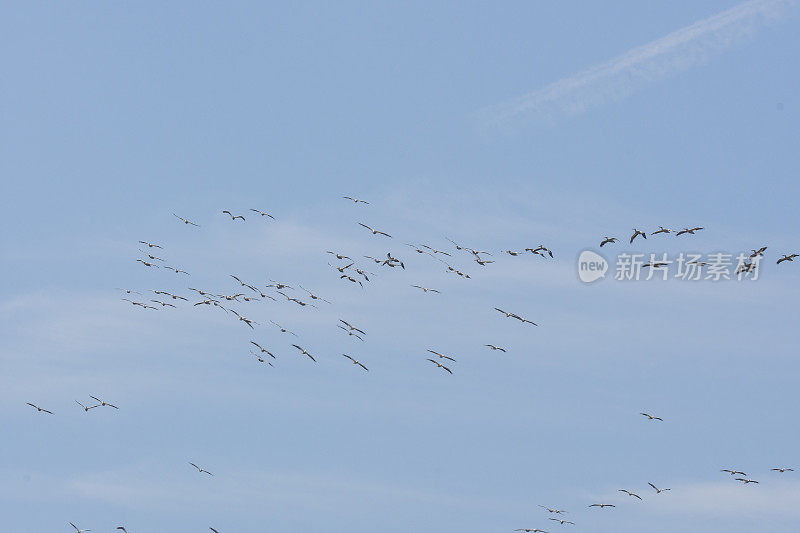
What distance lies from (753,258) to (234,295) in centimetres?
6705

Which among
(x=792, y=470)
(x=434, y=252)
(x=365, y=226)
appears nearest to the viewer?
(x=434, y=252)

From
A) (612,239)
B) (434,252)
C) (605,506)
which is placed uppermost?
(612,239)

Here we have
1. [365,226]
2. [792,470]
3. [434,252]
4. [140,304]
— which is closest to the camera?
[434,252]

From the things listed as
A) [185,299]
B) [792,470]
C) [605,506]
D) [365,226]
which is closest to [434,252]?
[365,226]

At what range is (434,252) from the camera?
452 feet

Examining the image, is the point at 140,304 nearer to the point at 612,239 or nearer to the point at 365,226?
the point at 365,226

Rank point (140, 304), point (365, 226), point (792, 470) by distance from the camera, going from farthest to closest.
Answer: point (792, 470) < point (140, 304) < point (365, 226)

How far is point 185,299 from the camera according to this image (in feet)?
506

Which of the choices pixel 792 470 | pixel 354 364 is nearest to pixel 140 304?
pixel 354 364

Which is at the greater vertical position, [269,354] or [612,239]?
[612,239]

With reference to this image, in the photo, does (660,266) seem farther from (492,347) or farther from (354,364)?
(354,364)

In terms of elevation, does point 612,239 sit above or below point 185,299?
above

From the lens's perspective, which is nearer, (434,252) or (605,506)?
(434,252)

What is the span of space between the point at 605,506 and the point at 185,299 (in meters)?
62.6
